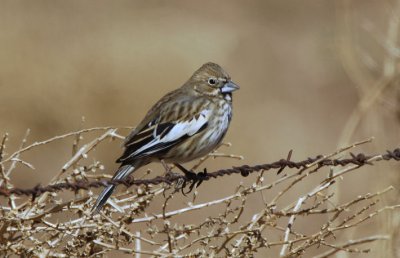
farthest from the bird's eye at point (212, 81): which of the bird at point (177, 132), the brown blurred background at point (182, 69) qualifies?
the brown blurred background at point (182, 69)

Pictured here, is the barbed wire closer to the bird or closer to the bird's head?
the bird

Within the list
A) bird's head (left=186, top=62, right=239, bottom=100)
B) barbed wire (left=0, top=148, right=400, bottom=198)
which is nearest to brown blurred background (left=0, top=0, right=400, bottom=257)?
bird's head (left=186, top=62, right=239, bottom=100)

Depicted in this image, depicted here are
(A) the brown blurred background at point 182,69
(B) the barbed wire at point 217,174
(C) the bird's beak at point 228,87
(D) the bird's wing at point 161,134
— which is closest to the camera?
(B) the barbed wire at point 217,174

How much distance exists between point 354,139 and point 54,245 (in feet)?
34.1

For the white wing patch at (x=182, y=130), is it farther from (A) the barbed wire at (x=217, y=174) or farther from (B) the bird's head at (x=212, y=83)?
(B) the bird's head at (x=212, y=83)

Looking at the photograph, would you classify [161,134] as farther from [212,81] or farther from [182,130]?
[212,81]

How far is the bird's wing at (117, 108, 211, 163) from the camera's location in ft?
24.1

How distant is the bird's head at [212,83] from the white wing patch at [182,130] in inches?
17.9

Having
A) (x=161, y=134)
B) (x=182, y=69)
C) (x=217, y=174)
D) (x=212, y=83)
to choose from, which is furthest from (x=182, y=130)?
(x=182, y=69)

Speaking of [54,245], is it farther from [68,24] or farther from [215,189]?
[68,24]

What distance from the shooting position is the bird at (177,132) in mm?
7387

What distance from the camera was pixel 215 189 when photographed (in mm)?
15992

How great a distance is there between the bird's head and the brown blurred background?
584 centimetres

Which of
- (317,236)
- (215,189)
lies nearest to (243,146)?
(215,189)
